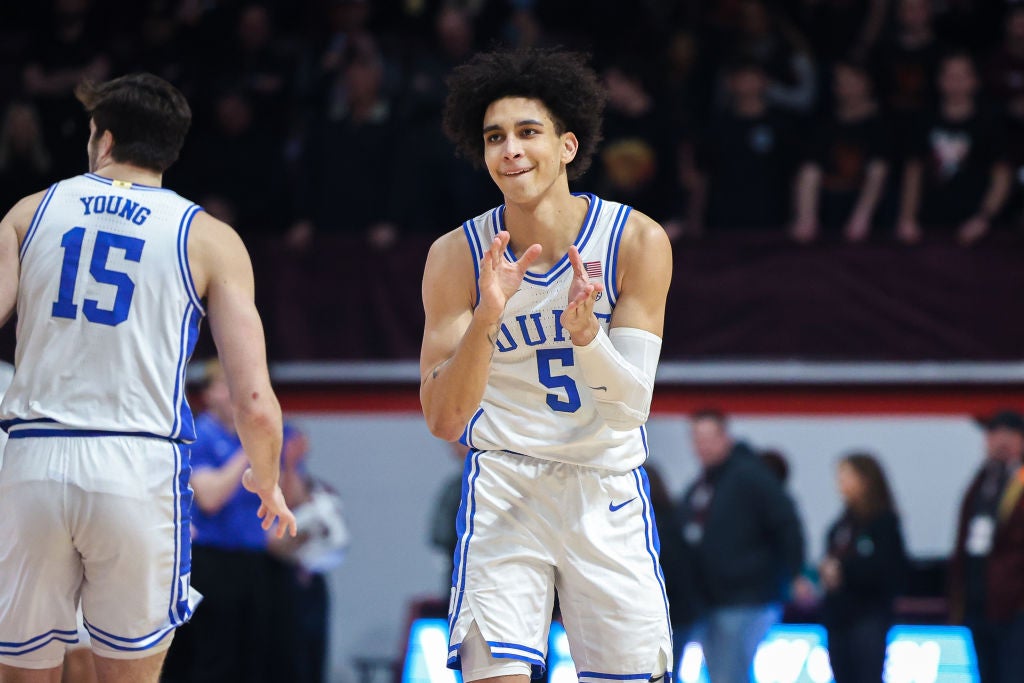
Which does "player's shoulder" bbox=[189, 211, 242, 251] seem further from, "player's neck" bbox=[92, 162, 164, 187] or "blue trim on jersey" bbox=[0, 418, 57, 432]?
"blue trim on jersey" bbox=[0, 418, 57, 432]

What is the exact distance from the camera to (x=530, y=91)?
4.81 m

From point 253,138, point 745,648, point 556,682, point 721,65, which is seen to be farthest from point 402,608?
point 721,65

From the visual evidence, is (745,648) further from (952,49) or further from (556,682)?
(952,49)

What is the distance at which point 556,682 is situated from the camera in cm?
920

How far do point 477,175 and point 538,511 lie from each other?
5.99 meters

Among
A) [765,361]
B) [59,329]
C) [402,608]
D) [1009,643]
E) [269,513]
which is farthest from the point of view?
[402,608]

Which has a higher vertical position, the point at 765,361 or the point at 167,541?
the point at 765,361

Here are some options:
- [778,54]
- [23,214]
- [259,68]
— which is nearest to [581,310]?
[23,214]

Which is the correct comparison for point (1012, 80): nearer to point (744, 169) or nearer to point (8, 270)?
point (744, 169)

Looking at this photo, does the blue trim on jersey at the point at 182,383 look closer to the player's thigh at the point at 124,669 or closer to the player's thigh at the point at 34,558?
the player's thigh at the point at 34,558

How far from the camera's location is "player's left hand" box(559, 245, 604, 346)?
13.9ft

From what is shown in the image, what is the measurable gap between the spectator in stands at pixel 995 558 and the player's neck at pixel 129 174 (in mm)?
6404

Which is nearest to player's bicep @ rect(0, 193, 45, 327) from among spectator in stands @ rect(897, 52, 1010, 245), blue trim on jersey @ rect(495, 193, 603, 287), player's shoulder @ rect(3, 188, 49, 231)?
player's shoulder @ rect(3, 188, 49, 231)

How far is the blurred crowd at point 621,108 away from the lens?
10117 mm
